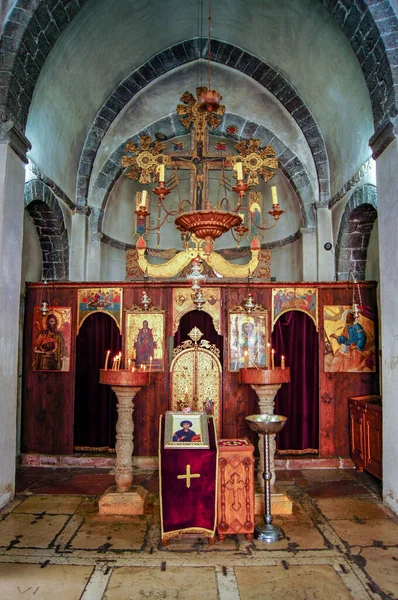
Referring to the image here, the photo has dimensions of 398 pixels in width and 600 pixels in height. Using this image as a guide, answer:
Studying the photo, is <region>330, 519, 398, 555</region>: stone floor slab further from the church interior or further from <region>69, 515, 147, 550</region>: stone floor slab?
<region>69, 515, 147, 550</region>: stone floor slab

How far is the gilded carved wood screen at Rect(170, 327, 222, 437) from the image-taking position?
7.51 metres

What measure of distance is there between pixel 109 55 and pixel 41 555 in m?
7.98

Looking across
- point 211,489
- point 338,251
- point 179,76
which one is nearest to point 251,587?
point 211,489

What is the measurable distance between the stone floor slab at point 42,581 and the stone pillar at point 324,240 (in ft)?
22.1

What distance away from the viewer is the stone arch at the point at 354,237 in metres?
8.01

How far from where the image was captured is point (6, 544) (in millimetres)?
4523

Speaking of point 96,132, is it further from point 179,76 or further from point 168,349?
point 168,349

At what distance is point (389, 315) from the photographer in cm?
577

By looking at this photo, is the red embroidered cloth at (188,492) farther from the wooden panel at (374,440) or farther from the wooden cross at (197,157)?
the wooden cross at (197,157)

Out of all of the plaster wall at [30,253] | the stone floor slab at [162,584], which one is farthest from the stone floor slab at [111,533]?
the plaster wall at [30,253]

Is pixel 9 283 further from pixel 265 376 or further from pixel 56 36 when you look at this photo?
pixel 56 36

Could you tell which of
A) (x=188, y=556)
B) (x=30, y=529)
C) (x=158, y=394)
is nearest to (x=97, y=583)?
(x=188, y=556)

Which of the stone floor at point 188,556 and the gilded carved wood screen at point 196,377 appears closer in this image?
the stone floor at point 188,556

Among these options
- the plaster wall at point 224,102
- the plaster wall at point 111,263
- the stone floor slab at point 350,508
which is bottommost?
the stone floor slab at point 350,508
